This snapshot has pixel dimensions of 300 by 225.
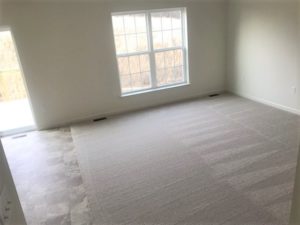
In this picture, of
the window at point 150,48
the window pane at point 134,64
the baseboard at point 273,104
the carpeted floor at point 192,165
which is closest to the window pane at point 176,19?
the window at point 150,48

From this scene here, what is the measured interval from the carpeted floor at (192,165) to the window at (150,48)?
2.73ft

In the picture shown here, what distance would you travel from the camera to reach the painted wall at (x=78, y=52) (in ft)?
14.8

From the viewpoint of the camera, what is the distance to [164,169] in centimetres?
345

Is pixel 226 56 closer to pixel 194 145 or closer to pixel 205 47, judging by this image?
pixel 205 47

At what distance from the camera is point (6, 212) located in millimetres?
787

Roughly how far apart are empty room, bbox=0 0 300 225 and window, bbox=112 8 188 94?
0.07 feet

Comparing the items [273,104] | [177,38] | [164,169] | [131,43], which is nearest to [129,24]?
[131,43]

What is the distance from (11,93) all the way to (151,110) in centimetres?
303

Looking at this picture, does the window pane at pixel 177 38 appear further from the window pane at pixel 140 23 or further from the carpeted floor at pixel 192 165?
the carpeted floor at pixel 192 165

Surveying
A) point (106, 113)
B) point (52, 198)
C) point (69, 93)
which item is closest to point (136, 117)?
point (106, 113)

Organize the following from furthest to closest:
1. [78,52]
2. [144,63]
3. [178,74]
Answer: [178,74], [144,63], [78,52]

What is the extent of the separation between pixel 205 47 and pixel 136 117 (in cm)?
221

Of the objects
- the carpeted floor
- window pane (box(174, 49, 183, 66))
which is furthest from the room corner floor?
window pane (box(174, 49, 183, 66))

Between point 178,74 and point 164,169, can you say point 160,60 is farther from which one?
point 164,169
